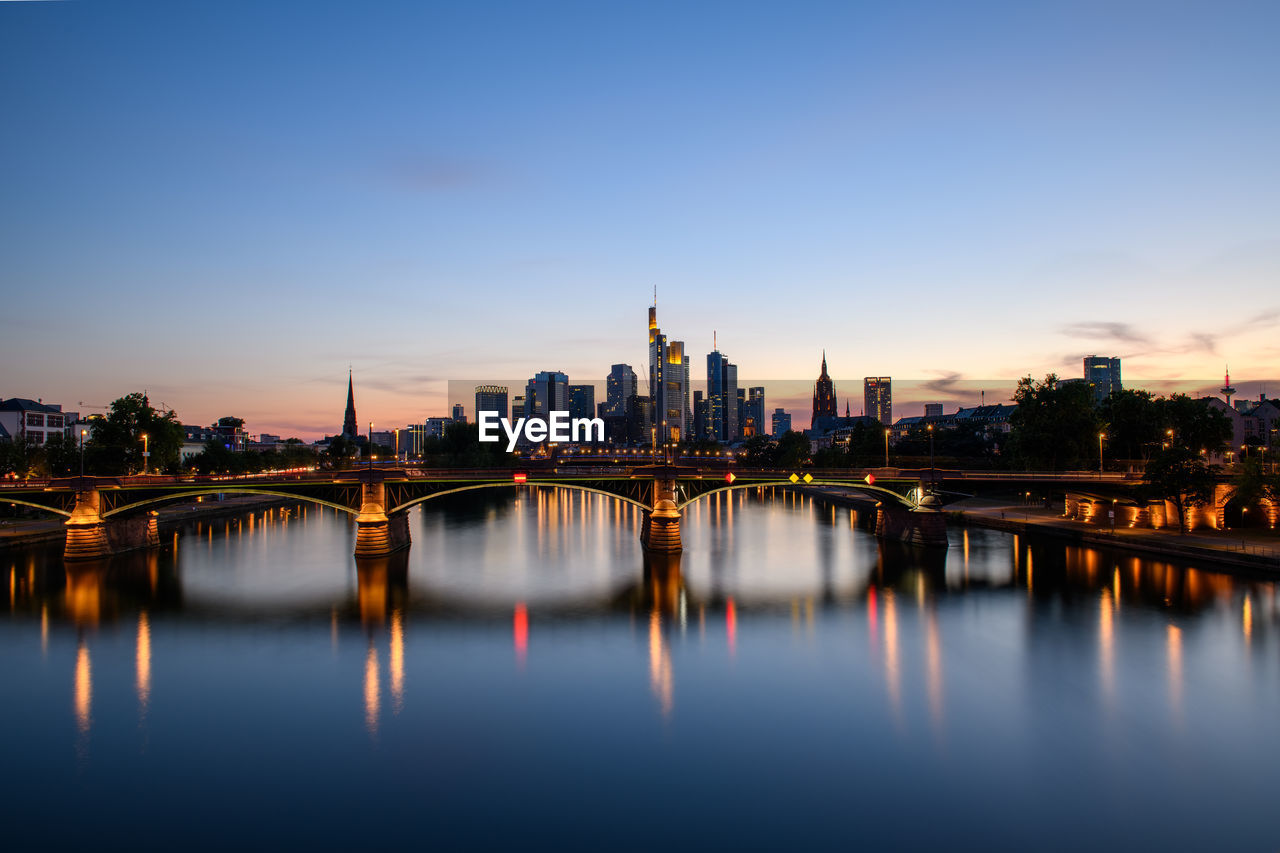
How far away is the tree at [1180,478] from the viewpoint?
55.8m

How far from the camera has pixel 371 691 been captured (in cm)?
2878

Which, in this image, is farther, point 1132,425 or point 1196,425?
point 1132,425

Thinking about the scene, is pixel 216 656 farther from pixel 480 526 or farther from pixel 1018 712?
pixel 480 526

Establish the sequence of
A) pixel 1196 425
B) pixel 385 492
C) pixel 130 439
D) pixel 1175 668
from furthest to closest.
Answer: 1. pixel 130 439
2. pixel 1196 425
3. pixel 385 492
4. pixel 1175 668

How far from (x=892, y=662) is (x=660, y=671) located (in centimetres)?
1086

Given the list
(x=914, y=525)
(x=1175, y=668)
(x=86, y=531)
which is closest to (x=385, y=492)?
(x=86, y=531)

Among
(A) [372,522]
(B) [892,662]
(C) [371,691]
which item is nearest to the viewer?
(C) [371,691]

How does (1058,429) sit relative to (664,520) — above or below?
above

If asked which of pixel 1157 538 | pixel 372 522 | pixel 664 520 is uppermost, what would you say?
pixel 372 522

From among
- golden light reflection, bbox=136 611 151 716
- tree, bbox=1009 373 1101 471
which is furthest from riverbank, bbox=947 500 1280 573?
golden light reflection, bbox=136 611 151 716

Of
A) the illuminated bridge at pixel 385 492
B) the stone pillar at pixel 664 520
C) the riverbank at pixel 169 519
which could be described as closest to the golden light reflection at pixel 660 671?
the stone pillar at pixel 664 520

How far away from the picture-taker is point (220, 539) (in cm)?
7394

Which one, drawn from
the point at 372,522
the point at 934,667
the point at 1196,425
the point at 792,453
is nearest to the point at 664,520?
the point at 372,522

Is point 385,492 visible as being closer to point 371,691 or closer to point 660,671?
point 371,691
